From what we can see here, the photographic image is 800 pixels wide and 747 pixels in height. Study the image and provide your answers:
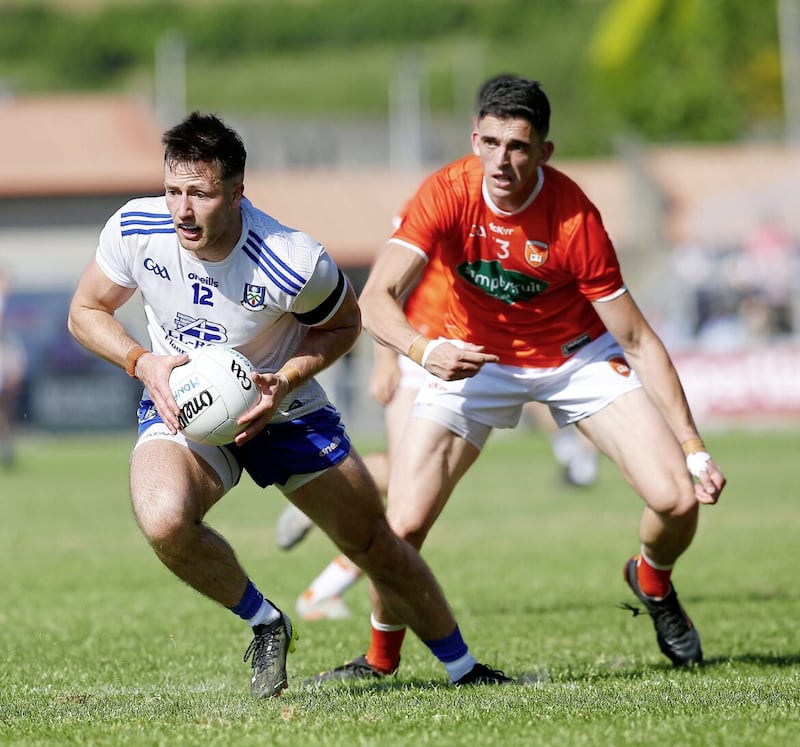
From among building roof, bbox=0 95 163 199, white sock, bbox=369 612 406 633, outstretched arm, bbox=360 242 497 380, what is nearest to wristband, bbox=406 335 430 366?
outstretched arm, bbox=360 242 497 380

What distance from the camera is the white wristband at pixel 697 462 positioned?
22.5ft

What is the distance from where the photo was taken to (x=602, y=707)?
586 centimetres

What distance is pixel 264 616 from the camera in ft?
20.7

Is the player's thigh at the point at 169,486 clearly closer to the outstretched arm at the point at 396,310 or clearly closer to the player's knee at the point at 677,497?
the outstretched arm at the point at 396,310

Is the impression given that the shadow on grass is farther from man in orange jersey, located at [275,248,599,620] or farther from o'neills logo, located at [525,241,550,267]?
o'neills logo, located at [525,241,550,267]

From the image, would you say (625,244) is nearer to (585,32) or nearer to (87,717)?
(87,717)

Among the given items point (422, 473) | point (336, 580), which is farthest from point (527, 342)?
point (336, 580)

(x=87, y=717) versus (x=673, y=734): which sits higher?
(x=673, y=734)

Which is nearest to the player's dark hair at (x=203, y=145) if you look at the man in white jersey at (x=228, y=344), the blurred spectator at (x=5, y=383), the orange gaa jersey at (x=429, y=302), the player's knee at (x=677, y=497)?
the man in white jersey at (x=228, y=344)

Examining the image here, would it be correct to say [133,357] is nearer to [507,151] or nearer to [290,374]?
[290,374]

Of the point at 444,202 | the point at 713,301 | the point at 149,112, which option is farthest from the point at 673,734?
the point at 149,112

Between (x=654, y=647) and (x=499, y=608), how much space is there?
1717 millimetres

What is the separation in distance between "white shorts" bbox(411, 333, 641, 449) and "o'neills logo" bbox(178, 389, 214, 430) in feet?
5.25

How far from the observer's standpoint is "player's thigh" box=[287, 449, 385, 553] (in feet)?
20.7
